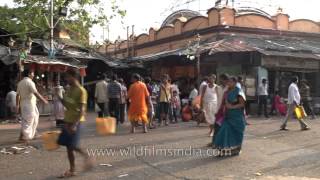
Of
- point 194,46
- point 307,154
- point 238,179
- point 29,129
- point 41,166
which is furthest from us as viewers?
point 194,46

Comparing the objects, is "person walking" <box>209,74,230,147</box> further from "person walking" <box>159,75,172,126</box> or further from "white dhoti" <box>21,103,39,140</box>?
"person walking" <box>159,75,172,126</box>

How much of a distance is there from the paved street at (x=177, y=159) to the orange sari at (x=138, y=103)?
0.50 m

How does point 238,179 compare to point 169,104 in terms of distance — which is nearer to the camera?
point 238,179

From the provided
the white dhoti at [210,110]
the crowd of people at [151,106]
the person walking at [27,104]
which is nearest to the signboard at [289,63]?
the crowd of people at [151,106]

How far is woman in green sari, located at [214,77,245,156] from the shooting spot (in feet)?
33.0

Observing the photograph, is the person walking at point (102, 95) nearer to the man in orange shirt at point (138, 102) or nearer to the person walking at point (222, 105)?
the man in orange shirt at point (138, 102)

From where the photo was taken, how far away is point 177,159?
9.94m

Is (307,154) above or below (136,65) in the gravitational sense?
below

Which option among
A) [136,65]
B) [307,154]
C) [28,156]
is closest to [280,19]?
[136,65]

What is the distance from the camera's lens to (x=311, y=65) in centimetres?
2373

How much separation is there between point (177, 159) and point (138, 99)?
4437 millimetres

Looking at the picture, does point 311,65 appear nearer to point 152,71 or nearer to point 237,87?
point 152,71

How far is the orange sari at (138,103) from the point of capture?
46.4 ft

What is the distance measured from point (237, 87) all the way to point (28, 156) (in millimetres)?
4455
